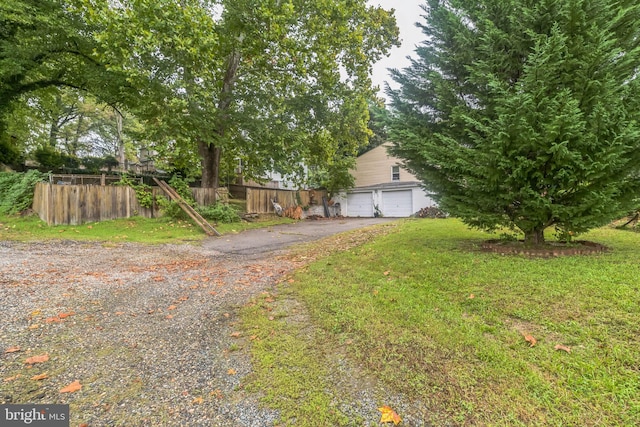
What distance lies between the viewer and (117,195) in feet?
34.8

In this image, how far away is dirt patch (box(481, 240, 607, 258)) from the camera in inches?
189

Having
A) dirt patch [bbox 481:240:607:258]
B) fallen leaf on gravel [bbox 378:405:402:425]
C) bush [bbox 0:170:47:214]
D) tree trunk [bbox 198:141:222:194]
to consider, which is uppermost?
tree trunk [bbox 198:141:222:194]

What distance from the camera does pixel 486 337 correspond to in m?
2.62

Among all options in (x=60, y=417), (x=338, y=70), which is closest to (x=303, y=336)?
(x=60, y=417)

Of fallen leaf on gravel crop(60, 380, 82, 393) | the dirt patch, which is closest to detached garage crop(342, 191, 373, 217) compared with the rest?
the dirt patch

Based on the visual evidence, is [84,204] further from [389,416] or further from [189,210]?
[389,416]

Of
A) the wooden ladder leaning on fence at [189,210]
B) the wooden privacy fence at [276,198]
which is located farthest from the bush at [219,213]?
the wooden privacy fence at [276,198]

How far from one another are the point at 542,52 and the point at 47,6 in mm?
15012

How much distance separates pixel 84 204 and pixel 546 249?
1272cm

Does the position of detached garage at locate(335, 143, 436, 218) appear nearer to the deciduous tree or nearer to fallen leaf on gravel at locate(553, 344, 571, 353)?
the deciduous tree

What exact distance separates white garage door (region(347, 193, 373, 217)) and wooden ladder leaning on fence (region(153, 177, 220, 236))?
13.2 m

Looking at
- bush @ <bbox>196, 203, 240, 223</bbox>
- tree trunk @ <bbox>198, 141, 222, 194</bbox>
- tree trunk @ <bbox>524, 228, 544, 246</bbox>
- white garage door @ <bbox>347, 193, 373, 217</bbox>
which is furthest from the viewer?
white garage door @ <bbox>347, 193, 373, 217</bbox>

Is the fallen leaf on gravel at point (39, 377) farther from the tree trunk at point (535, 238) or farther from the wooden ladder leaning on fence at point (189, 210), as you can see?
the wooden ladder leaning on fence at point (189, 210)

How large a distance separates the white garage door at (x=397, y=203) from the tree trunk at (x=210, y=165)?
12023 millimetres
